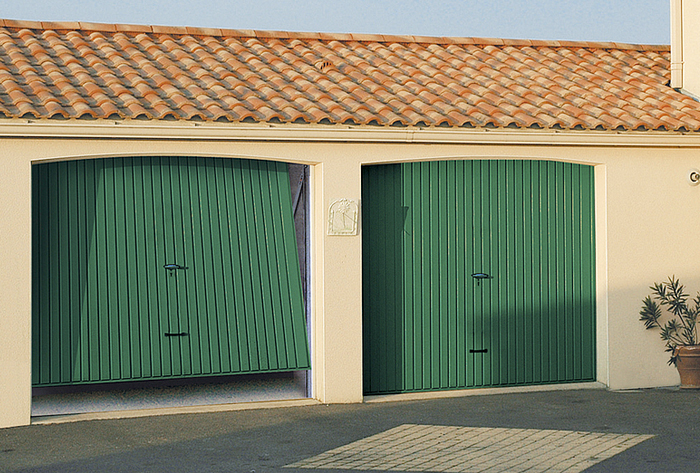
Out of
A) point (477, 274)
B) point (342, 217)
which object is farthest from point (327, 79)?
point (477, 274)

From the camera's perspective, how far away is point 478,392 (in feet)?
32.7

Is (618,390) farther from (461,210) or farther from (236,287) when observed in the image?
(236,287)

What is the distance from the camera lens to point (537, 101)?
10.4 meters

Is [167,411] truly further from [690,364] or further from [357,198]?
[690,364]

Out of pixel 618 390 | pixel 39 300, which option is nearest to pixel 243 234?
pixel 39 300

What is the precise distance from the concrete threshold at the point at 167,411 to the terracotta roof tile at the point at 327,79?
9.49ft

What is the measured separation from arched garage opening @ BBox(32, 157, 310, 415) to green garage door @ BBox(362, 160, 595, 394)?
38.1 inches

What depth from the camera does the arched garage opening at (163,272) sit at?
886 centimetres

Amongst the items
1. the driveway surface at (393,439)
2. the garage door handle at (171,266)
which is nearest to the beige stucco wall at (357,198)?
the driveway surface at (393,439)

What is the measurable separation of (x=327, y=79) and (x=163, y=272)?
296cm

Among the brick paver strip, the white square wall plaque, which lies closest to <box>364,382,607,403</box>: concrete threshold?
the brick paver strip

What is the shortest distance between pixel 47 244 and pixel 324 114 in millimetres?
3044

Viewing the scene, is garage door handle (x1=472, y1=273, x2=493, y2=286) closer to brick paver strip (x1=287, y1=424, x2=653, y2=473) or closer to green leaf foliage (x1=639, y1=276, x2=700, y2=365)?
green leaf foliage (x1=639, y1=276, x2=700, y2=365)

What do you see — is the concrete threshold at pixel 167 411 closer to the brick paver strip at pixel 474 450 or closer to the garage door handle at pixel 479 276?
the brick paver strip at pixel 474 450
